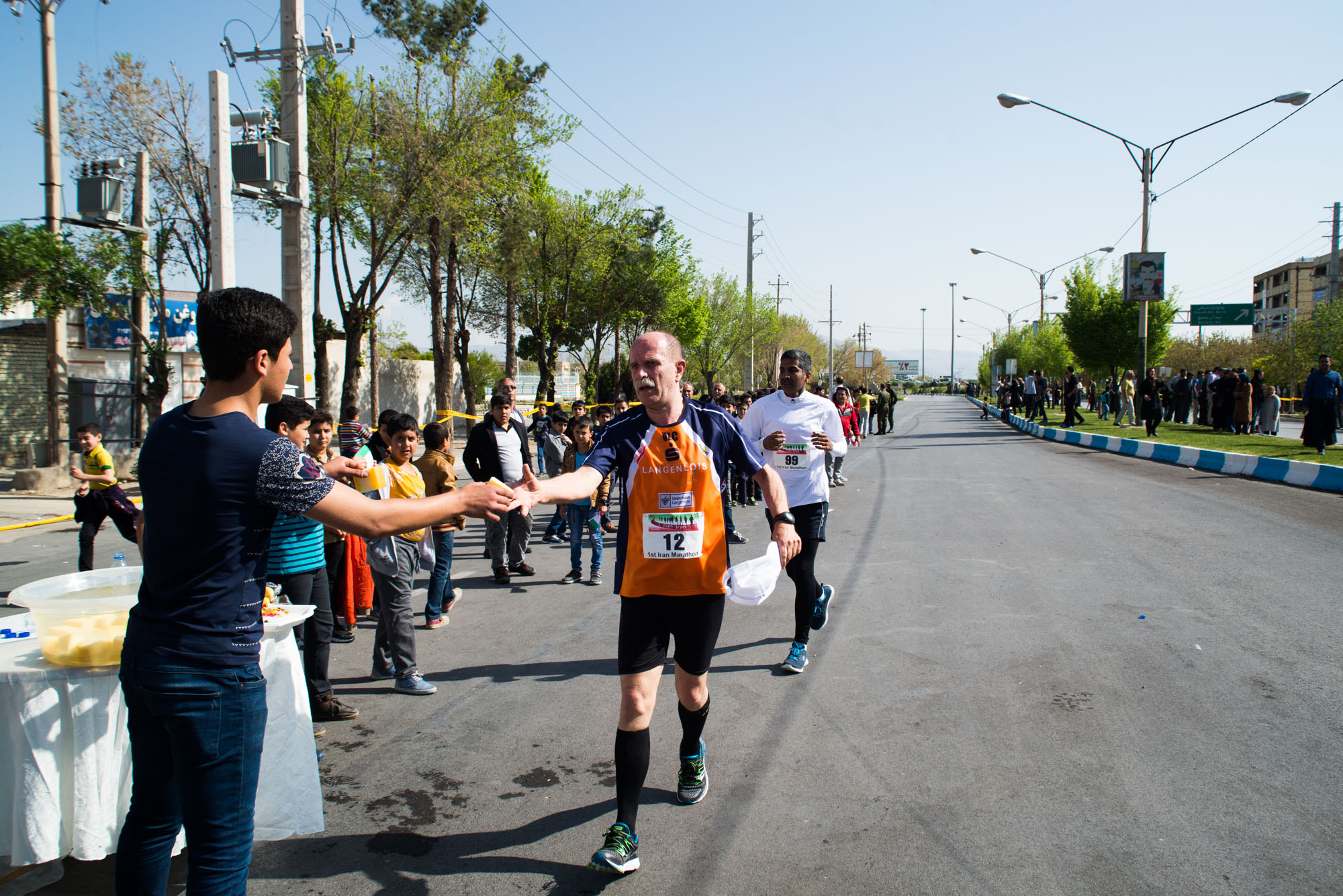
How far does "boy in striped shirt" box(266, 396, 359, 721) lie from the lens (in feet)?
14.5

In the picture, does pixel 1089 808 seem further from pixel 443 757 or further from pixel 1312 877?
pixel 443 757

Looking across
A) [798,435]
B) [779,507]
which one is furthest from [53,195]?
[779,507]

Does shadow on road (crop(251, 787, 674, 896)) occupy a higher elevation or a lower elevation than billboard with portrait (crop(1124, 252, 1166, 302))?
lower

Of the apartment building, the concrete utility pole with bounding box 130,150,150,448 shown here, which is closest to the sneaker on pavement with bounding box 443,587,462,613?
the concrete utility pole with bounding box 130,150,150,448

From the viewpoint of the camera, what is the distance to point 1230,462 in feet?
54.0

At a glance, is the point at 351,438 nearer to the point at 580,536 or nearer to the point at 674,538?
the point at 580,536

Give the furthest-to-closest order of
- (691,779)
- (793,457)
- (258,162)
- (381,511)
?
(258,162), (793,457), (691,779), (381,511)

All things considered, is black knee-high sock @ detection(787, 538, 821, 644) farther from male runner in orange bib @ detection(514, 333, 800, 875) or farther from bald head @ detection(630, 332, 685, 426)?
bald head @ detection(630, 332, 685, 426)

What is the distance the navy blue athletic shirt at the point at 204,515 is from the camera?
218cm

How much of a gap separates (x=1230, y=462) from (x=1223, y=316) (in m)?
49.3

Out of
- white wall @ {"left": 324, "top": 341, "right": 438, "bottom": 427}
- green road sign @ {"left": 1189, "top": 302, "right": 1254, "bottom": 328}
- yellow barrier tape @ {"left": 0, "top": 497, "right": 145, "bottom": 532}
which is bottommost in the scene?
yellow barrier tape @ {"left": 0, "top": 497, "right": 145, "bottom": 532}

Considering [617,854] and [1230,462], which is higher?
[1230,462]

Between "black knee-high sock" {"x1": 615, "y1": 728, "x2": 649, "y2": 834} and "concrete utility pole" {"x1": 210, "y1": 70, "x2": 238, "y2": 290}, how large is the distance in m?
10.4

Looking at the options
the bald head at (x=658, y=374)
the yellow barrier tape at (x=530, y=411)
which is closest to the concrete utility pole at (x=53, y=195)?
the yellow barrier tape at (x=530, y=411)
